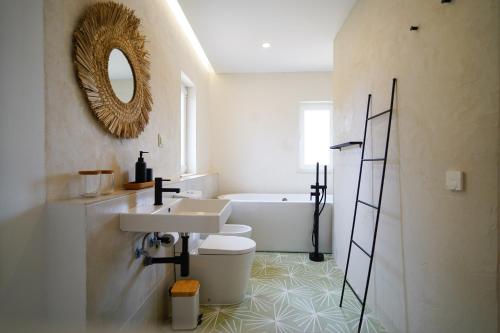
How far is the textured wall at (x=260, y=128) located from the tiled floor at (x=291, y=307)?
165 centimetres

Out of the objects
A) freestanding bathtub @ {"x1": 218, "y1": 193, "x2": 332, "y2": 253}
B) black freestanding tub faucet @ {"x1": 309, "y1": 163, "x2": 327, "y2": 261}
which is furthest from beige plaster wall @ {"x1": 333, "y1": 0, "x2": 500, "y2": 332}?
freestanding bathtub @ {"x1": 218, "y1": 193, "x2": 332, "y2": 253}

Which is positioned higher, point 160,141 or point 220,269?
point 160,141

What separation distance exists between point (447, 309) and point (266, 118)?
3.32 metres

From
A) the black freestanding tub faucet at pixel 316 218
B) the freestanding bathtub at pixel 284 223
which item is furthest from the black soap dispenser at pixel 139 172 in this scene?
the black freestanding tub faucet at pixel 316 218

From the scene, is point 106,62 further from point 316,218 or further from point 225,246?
point 316,218

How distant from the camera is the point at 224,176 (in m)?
4.16

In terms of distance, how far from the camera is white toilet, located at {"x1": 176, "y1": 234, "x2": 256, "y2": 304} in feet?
6.47

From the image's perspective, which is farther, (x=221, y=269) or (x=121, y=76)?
(x=221, y=269)

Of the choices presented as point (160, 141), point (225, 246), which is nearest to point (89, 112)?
point (160, 141)

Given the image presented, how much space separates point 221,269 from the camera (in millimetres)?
1994

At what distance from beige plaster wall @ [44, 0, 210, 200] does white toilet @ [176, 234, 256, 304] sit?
29.9 inches

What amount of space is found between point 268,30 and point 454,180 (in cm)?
232

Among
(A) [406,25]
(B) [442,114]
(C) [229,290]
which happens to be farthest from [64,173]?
(A) [406,25]

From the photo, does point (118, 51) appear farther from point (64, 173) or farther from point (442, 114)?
point (442, 114)
